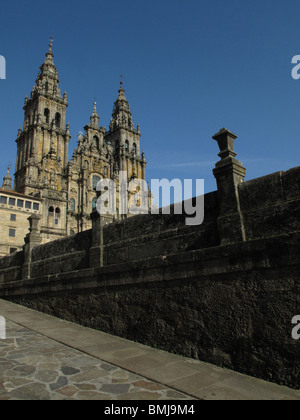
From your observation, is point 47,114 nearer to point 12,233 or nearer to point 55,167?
point 55,167

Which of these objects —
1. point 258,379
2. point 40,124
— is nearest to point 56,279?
point 258,379

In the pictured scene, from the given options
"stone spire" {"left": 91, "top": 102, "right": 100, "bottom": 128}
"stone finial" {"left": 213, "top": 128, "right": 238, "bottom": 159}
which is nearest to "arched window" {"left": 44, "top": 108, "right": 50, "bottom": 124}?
"stone spire" {"left": 91, "top": 102, "right": 100, "bottom": 128}

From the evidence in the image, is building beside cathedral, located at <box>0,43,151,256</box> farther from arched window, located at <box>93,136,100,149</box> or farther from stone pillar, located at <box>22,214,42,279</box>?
stone pillar, located at <box>22,214,42,279</box>

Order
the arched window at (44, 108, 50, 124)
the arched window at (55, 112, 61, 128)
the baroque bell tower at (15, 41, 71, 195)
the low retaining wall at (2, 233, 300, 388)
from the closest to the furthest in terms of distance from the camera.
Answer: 1. the low retaining wall at (2, 233, 300, 388)
2. the baroque bell tower at (15, 41, 71, 195)
3. the arched window at (44, 108, 50, 124)
4. the arched window at (55, 112, 61, 128)

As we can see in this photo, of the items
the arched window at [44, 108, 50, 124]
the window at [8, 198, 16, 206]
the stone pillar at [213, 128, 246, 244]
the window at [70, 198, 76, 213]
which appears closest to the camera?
the stone pillar at [213, 128, 246, 244]

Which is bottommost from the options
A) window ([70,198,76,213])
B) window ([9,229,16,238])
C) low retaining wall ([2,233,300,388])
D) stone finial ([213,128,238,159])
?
low retaining wall ([2,233,300,388])

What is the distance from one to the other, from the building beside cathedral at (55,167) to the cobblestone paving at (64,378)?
3003cm

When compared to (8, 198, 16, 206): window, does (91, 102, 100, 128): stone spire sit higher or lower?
higher

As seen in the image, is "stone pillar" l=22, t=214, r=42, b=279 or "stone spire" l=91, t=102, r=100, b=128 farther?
"stone spire" l=91, t=102, r=100, b=128

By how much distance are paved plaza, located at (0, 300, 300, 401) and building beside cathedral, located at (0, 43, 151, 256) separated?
29.7 m

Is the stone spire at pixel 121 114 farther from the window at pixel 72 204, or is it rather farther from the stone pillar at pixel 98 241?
the stone pillar at pixel 98 241

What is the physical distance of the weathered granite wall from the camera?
489 centimetres

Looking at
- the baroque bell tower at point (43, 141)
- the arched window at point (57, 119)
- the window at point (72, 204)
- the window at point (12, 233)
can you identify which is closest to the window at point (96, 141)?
the baroque bell tower at point (43, 141)

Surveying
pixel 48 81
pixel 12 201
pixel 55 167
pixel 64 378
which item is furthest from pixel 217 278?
pixel 48 81
